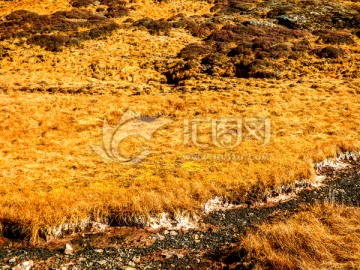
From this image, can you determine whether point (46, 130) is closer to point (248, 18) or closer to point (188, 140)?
point (188, 140)

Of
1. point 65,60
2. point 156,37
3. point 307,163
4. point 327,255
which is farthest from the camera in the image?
point 156,37

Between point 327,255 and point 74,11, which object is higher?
point 74,11

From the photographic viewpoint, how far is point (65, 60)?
3481 cm

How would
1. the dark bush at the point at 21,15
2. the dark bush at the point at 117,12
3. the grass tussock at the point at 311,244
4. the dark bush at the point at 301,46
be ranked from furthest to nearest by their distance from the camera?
the dark bush at the point at 117,12 → the dark bush at the point at 21,15 → the dark bush at the point at 301,46 → the grass tussock at the point at 311,244

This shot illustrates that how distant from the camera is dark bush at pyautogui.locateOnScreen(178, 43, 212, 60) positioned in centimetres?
3478

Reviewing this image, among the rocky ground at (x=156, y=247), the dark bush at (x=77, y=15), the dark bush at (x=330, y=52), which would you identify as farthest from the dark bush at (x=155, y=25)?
the rocky ground at (x=156, y=247)

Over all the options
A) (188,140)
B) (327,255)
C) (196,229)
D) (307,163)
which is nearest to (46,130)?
(188,140)

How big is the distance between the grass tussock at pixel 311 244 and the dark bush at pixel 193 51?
28.9 meters

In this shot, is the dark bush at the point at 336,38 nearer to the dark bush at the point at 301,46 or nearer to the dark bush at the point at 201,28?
the dark bush at the point at 301,46

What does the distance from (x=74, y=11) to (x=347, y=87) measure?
43067 mm

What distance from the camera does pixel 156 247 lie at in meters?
8.53

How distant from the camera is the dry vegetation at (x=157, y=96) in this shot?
1125 centimetres

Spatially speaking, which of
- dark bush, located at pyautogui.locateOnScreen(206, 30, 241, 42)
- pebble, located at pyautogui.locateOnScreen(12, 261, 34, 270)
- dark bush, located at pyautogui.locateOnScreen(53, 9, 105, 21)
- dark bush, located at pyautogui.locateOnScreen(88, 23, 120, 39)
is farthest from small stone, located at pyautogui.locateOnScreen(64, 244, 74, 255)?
dark bush, located at pyautogui.locateOnScreen(53, 9, 105, 21)

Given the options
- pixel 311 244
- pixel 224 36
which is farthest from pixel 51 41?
pixel 311 244
